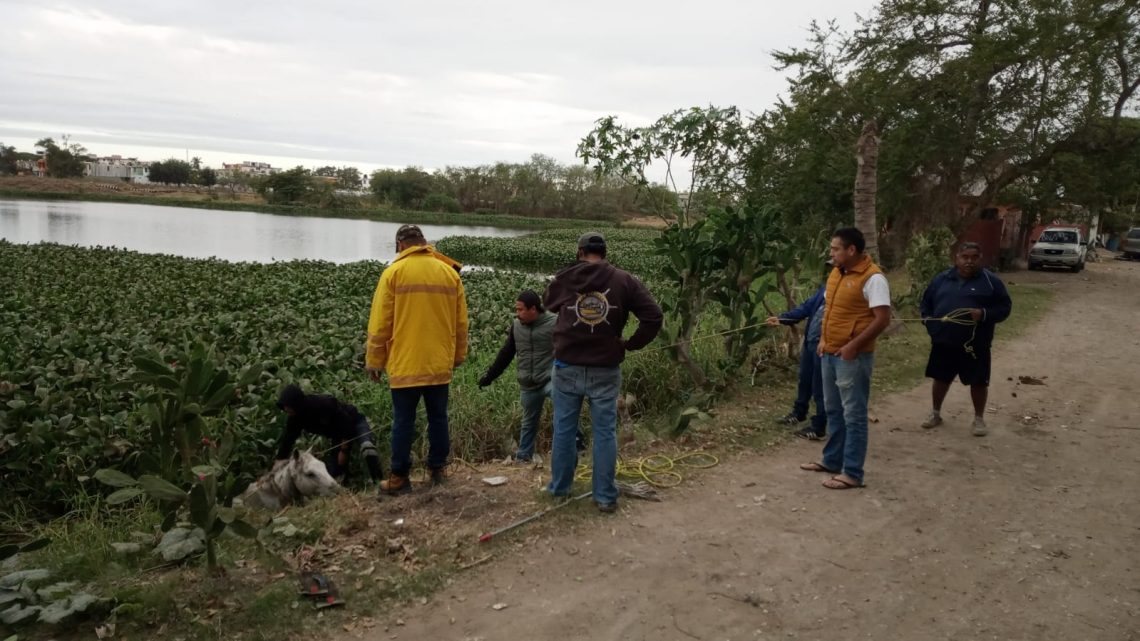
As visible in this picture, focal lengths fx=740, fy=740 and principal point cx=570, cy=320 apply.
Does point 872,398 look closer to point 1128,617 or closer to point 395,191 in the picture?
point 1128,617

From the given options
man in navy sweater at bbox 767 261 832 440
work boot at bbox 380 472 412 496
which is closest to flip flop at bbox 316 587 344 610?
work boot at bbox 380 472 412 496

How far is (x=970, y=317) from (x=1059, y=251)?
846 inches

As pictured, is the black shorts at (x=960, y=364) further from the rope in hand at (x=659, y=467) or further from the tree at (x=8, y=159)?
the tree at (x=8, y=159)

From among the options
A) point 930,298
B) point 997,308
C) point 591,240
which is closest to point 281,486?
point 591,240

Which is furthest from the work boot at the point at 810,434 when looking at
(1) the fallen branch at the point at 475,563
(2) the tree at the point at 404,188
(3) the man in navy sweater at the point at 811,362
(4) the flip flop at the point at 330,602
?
(2) the tree at the point at 404,188

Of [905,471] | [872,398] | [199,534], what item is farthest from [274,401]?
[872,398]

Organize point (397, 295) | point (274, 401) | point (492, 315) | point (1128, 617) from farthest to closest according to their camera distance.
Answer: point (492, 315) < point (274, 401) < point (397, 295) < point (1128, 617)

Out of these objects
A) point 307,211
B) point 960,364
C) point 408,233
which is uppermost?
point 307,211

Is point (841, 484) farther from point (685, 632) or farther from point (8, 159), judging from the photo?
point (8, 159)

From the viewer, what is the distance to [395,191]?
84.4 metres

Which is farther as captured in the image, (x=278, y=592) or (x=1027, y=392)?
(x=1027, y=392)

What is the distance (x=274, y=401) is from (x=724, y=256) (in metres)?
4.49

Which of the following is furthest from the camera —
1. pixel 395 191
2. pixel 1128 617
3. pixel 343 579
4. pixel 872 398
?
pixel 395 191

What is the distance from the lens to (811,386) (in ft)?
21.5
